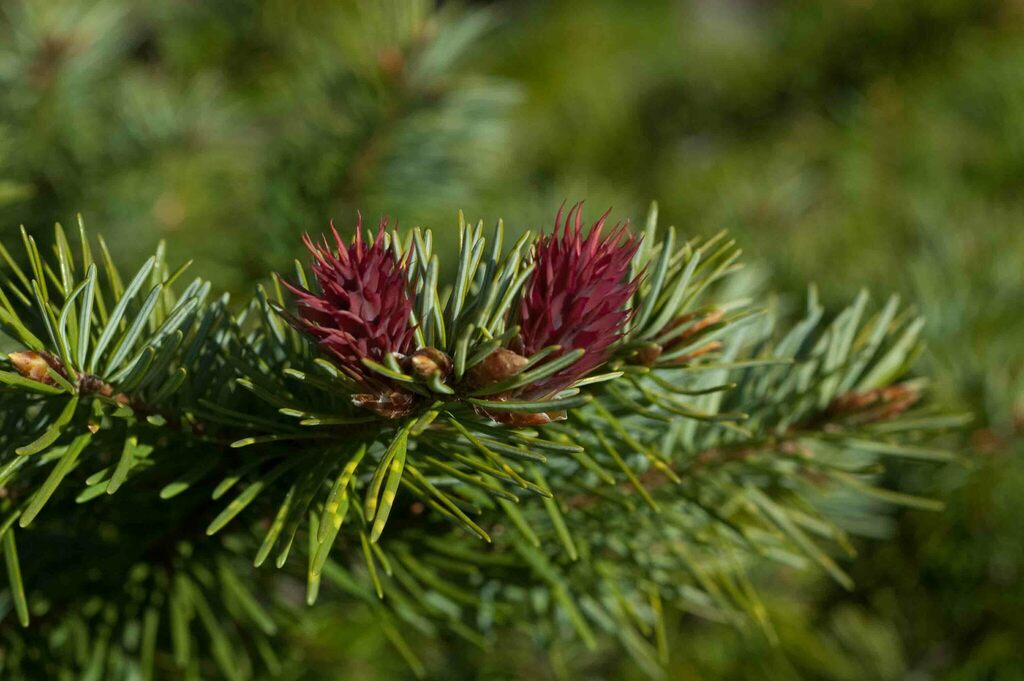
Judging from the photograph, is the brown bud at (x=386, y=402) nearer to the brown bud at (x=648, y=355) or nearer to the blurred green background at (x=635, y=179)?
the brown bud at (x=648, y=355)

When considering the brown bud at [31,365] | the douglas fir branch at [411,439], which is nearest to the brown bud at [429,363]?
the douglas fir branch at [411,439]

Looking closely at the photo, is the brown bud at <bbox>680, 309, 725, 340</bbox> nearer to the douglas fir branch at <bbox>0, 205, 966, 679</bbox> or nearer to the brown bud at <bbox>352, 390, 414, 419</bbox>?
the douglas fir branch at <bbox>0, 205, 966, 679</bbox>

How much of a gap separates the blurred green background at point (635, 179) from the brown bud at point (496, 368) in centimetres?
22

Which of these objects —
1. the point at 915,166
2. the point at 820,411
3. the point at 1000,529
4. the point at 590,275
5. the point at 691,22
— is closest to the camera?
→ the point at 590,275

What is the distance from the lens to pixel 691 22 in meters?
1.29

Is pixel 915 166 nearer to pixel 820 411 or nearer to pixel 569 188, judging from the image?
pixel 569 188

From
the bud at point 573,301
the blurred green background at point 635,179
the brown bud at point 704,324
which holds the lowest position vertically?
the bud at point 573,301

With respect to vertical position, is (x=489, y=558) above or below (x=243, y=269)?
below

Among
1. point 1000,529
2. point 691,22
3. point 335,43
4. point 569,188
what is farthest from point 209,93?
point 691,22

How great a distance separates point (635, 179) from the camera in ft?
2.98

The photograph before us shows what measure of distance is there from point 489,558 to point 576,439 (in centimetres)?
7

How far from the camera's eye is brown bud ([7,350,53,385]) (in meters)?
0.25

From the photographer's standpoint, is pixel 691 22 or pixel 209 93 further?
pixel 691 22

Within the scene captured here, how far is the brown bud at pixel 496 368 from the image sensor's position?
238 mm
